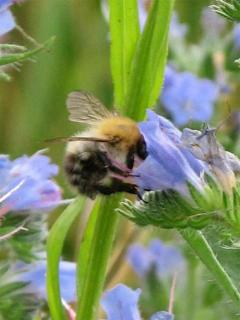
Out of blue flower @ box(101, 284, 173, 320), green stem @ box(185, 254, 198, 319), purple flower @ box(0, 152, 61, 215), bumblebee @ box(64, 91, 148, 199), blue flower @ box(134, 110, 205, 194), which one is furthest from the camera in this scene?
green stem @ box(185, 254, 198, 319)

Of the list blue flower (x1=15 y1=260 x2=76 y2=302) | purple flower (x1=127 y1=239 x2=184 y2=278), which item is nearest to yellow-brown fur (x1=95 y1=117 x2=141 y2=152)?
blue flower (x1=15 y1=260 x2=76 y2=302)

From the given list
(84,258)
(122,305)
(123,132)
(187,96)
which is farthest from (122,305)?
(187,96)

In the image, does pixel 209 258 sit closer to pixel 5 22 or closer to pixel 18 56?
pixel 18 56

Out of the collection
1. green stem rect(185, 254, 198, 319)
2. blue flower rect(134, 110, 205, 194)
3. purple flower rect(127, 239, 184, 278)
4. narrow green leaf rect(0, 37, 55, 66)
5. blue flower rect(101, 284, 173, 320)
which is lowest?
purple flower rect(127, 239, 184, 278)

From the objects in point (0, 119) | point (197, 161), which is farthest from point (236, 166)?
point (0, 119)

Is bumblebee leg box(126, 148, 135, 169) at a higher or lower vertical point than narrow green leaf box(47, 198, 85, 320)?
higher

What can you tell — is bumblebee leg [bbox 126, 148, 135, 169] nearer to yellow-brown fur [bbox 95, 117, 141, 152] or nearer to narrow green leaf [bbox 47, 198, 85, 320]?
yellow-brown fur [bbox 95, 117, 141, 152]
